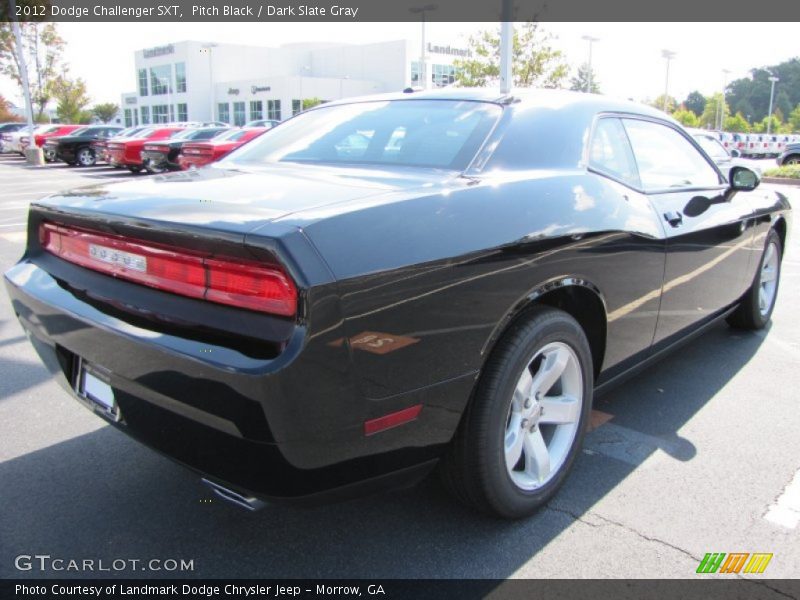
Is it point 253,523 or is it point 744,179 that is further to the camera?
point 744,179

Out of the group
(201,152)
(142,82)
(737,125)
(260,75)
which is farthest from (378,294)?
(142,82)

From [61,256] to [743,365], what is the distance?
12.7 feet

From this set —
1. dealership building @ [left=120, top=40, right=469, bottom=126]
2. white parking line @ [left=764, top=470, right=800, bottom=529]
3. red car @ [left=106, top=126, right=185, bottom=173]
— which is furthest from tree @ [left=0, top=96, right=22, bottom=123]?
Result: white parking line @ [left=764, top=470, right=800, bottom=529]

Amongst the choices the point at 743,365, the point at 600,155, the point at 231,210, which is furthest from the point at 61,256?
the point at 743,365

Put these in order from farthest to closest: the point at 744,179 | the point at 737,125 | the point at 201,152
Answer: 1. the point at 737,125
2. the point at 201,152
3. the point at 744,179

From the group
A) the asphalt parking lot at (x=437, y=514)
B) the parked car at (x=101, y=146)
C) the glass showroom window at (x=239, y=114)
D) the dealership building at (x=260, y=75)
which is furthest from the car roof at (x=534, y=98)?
the glass showroom window at (x=239, y=114)

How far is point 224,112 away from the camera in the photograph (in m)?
66.8

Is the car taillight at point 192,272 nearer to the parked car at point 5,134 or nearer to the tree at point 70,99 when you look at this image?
the parked car at point 5,134

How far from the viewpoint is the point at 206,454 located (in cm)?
186

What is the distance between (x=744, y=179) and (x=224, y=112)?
68.5 m

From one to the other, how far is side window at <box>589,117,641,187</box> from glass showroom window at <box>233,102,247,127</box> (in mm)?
64864

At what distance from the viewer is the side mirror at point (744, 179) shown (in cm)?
386

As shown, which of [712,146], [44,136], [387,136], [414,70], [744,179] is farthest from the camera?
[414,70]

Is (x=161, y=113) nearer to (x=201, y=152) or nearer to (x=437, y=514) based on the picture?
(x=201, y=152)
